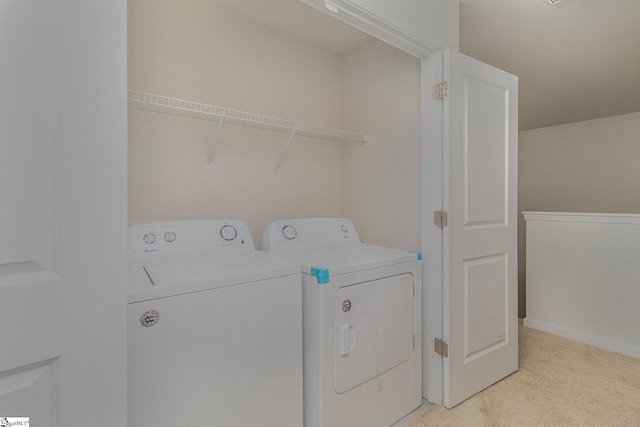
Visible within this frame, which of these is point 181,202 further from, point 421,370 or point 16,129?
point 421,370

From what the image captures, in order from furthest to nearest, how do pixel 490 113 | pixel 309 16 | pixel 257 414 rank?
1. pixel 309 16
2. pixel 490 113
3. pixel 257 414

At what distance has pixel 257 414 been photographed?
1261 millimetres

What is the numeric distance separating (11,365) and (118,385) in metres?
0.24

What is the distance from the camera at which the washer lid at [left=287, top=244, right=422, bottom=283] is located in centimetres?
145

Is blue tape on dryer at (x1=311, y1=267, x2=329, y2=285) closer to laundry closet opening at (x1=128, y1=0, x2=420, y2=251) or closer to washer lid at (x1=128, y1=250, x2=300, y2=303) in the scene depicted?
washer lid at (x1=128, y1=250, x2=300, y2=303)

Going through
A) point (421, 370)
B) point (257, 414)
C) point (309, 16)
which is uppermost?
point (309, 16)

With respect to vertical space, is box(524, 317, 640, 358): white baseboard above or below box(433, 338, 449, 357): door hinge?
below

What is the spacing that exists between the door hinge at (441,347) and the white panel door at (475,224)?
2 cm

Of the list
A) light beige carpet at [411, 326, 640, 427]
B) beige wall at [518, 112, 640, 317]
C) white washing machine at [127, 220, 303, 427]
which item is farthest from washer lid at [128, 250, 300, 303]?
beige wall at [518, 112, 640, 317]

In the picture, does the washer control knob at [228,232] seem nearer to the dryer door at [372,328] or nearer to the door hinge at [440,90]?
the dryer door at [372,328]

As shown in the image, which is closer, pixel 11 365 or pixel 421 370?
pixel 11 365

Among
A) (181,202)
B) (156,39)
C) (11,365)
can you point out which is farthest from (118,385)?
(156,39)

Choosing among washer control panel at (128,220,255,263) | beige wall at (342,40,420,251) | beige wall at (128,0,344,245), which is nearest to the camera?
washer control panel at (128,220,255,263)

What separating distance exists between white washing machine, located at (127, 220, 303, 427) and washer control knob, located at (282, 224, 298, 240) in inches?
14.8
